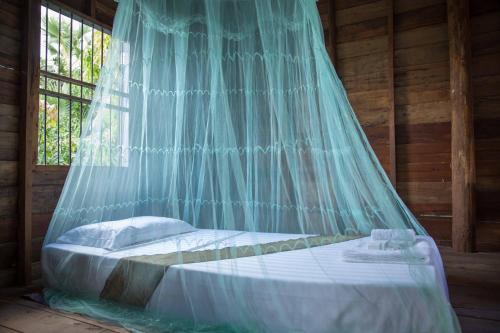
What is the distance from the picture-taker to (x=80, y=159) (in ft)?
8.49

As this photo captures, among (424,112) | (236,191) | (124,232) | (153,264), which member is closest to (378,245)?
(236,191)

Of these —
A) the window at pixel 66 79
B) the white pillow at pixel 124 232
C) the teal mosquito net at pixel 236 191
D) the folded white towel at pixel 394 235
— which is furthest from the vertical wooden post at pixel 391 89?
the window at pixel 66 79

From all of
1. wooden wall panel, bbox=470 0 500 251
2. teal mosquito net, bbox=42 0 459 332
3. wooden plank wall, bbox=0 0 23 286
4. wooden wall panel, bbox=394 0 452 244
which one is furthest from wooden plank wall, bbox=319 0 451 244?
wooden plank wall, bbox=0 0 23 286

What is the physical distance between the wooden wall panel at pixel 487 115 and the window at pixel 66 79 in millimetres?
3330

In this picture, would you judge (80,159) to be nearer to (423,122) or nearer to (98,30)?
(98,30)

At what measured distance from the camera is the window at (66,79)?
121 inches

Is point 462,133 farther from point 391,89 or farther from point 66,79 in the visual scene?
point 66,79

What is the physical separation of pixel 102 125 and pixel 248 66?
1.08 m

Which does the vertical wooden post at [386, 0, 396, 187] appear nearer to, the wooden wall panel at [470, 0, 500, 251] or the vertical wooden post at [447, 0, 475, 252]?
the vertical wooden post at [447, 0, 475, 252]

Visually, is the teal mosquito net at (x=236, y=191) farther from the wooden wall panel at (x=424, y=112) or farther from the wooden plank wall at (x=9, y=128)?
the wooden wall panel at (x=424, y=112)

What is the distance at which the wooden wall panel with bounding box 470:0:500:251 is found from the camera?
11.1 feet

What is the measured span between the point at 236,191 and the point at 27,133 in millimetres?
1794

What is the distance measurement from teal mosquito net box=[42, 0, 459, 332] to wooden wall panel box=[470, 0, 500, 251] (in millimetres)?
1481

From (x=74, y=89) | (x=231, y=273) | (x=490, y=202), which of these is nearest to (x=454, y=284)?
(x=490, y=202)
